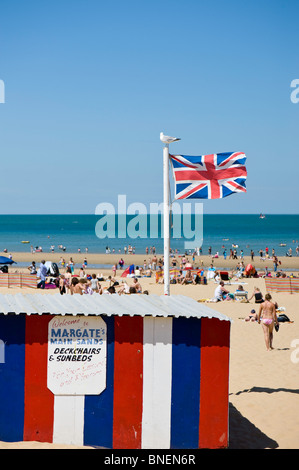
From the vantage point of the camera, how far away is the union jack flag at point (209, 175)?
1027 centimetres

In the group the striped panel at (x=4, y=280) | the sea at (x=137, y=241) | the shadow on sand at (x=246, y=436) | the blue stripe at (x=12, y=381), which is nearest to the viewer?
the blue stripe at (x=12, y=381)

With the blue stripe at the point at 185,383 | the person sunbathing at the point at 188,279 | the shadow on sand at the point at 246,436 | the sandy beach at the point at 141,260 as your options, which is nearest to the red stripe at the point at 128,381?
the blue stripe at the point at 185,383

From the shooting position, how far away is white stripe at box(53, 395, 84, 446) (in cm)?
717

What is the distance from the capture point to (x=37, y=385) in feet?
23.6

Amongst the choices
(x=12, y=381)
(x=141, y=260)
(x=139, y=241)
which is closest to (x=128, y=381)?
(x=12, y=381)

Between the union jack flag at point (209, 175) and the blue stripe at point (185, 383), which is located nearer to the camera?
the blue stripe at point (185, 383)

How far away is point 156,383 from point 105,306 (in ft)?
4.13

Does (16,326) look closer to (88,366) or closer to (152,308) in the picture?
(88,366)

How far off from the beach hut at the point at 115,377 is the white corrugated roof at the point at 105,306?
0.11ft

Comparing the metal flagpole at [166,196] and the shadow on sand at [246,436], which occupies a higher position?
the metal flagpole at [166,196]

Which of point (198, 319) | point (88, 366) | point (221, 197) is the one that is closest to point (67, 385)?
point (88, 366)

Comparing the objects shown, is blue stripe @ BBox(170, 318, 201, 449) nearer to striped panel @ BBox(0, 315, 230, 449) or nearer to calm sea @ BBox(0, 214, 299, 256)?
striped panel @ BBox(0, 315, 230, 449)

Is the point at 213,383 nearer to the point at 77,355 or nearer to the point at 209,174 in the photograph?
the point at 77,355

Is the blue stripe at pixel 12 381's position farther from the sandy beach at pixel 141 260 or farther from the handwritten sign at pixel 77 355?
the sandy beach at pixel 141 260
